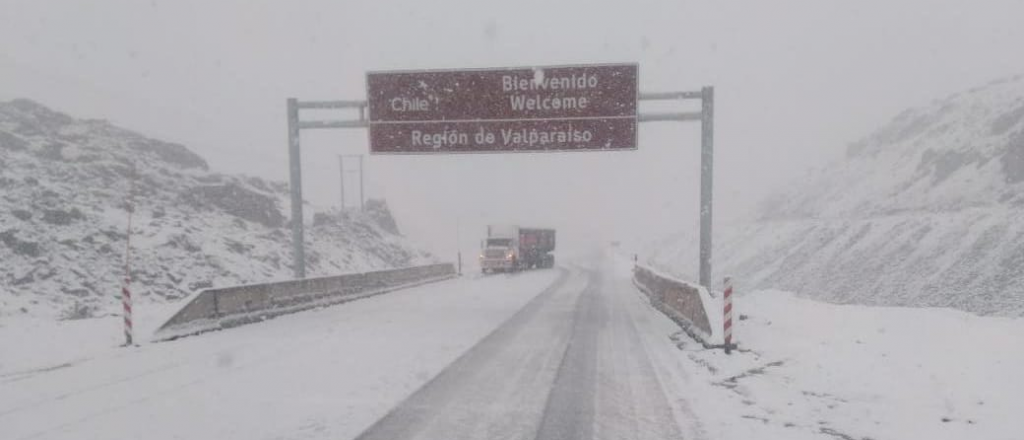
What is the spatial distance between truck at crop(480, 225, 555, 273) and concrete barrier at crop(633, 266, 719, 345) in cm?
2004

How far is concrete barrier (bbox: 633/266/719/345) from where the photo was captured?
11.5 m

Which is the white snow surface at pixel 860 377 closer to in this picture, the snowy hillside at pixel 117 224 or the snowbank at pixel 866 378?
the snowbank at pixel 866 378

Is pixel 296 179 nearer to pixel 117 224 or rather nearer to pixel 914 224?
pixel 117 224

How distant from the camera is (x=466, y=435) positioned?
5766mm

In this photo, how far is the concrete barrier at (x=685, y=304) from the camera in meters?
11.5

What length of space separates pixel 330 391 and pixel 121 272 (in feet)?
59.2

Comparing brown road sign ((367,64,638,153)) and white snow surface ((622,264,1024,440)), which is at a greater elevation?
brown road sign ((367,64,638,153))

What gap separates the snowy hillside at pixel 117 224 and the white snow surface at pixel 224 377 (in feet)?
15.6

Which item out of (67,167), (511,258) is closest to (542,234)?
(511,258)

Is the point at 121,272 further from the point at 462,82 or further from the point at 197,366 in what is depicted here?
the point at 197,366

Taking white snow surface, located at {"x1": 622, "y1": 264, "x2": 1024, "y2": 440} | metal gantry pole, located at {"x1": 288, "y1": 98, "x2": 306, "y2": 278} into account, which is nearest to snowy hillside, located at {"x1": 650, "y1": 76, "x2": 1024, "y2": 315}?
white snow surface, located at {"x1": 622, "y1": 264, "x2": 1024, "y2": 440}

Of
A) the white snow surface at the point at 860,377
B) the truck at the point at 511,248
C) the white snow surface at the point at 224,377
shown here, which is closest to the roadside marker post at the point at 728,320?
the white snow surface at the point at 860,377

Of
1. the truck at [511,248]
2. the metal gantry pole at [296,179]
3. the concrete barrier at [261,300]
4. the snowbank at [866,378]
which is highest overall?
the metal gantry pole at [296,179]

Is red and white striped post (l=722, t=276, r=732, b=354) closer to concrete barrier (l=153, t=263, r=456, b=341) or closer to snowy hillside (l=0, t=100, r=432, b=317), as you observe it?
concrete barrier (l=153, t=263, r=456, b=341)
